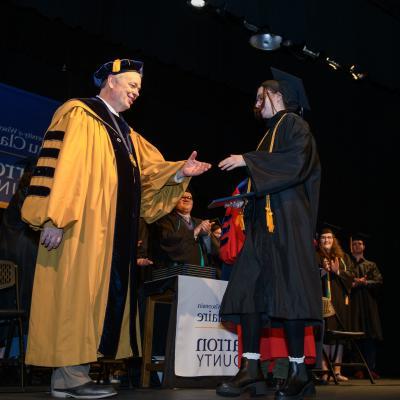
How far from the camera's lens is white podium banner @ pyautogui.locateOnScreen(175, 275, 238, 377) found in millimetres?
4543

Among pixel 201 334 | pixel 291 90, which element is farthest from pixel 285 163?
pixel 201 334

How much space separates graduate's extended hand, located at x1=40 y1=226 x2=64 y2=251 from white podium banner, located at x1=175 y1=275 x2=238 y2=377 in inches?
64.9

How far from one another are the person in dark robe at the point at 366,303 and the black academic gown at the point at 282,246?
5.31 metres

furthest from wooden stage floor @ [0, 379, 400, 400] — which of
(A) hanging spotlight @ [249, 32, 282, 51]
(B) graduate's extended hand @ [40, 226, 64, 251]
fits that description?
(A) hanging spotlight @ [249, 32, 282, 51]

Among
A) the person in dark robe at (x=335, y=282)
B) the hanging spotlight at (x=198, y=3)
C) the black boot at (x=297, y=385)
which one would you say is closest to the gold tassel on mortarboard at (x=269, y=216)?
the black boot at (x=297, y=385)

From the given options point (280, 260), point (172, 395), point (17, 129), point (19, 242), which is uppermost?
point (17, 129)

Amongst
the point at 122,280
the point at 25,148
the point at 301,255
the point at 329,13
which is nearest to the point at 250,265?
the point at 301,255

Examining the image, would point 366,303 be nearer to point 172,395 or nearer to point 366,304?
point 366,304

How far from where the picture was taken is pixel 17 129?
Result: 255 inches

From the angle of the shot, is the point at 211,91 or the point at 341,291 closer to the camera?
the point at 341,291

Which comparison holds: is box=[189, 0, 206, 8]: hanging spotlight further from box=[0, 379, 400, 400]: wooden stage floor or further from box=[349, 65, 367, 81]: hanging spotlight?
box=[0, 379, 400, 400]: wooden stage floor

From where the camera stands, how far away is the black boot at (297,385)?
118 inches

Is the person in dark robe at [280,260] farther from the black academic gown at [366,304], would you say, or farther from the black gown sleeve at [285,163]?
the black academic gown at [366,304]

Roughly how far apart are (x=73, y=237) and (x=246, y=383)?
1.13m
